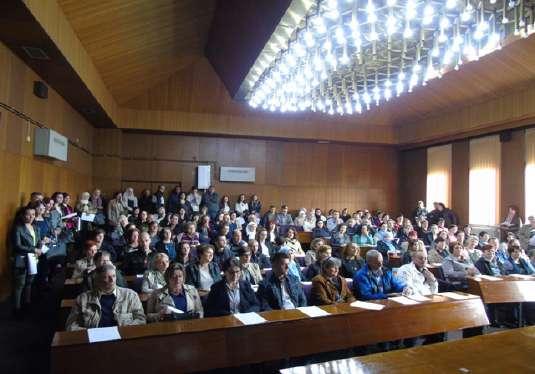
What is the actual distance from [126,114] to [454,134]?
29.2 feet

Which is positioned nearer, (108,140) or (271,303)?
(271,303)

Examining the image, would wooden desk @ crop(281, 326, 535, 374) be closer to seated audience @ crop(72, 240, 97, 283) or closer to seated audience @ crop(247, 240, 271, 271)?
seated audience @ crop(72, 240, 97, 283)

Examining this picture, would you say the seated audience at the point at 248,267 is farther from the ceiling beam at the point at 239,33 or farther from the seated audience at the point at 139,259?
→ the ceiling beam at the point at 239,33

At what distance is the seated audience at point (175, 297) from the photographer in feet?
10.2

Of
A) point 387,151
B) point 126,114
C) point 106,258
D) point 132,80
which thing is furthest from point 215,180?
point 106,258

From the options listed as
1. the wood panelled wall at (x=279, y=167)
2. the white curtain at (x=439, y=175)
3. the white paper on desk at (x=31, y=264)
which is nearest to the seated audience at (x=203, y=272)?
the white paper on desk at (x=31, y=264)

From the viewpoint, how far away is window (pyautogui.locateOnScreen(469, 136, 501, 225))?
9.98m

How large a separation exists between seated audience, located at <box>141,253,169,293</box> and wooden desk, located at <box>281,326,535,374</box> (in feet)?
7.48

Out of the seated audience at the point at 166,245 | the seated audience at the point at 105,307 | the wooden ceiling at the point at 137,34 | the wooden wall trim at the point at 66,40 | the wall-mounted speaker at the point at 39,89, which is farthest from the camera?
the wall-mounted speaker at the point at 39,89

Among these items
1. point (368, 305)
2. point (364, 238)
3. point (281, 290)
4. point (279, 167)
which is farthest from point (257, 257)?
point (279, 167)

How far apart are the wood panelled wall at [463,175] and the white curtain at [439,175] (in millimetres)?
182

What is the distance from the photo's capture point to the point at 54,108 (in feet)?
22.3

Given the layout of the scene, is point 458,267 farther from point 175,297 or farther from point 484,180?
point 484,180

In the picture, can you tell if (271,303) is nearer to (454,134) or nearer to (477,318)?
(477,318)
